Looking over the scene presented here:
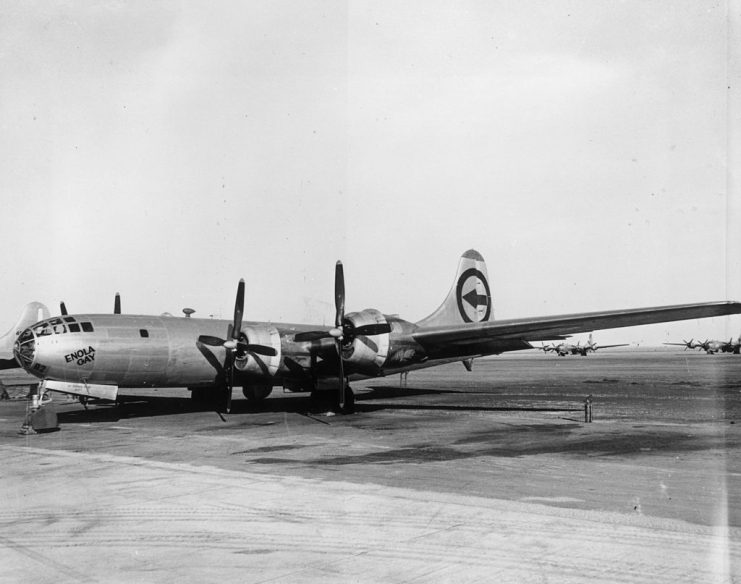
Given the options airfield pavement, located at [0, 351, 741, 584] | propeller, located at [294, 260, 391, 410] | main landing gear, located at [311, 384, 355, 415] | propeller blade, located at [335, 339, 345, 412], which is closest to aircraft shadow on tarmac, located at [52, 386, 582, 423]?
main landing gear, located at [311, 384, 355, 415]

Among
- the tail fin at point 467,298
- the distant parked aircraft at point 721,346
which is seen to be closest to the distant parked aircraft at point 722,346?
the distant parked aircraft at point 721,346

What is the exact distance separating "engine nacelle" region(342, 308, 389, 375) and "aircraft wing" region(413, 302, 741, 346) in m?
1.46

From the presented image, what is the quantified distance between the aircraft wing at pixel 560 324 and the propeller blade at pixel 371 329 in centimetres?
163

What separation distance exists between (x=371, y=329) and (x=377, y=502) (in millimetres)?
13750

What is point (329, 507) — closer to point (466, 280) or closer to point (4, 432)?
point (4, 432)

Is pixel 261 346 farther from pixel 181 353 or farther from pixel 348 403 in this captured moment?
pixel 348 403

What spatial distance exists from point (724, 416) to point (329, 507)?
17.9 metres

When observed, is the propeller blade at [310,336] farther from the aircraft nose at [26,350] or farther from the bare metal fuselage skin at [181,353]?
the aircraft nose at [26,350]

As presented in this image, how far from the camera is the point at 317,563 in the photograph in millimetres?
7625

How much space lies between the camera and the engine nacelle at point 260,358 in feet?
82.4

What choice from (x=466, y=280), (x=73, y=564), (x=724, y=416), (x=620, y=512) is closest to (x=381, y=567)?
(x=73, y=564)

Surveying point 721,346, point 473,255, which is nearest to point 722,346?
point 721,346

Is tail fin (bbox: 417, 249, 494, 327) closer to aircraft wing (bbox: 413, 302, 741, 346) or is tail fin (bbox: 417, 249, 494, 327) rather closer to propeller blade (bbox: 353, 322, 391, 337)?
aircraft wing (bbox: 413, 302, 741, 346)

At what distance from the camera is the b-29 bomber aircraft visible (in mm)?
22312
